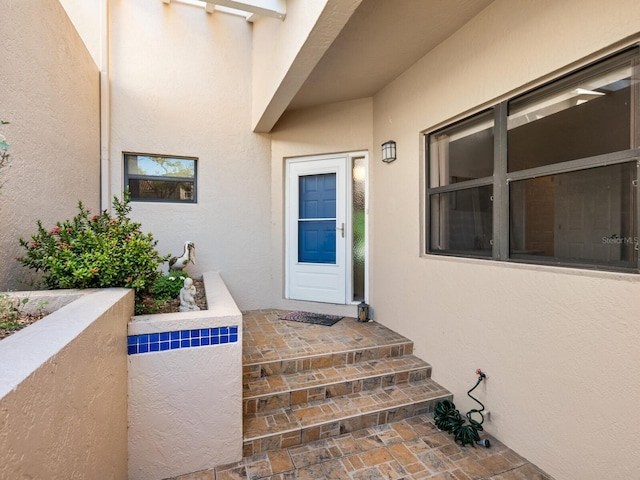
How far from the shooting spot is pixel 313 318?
436cm

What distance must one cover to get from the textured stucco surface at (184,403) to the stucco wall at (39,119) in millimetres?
1252

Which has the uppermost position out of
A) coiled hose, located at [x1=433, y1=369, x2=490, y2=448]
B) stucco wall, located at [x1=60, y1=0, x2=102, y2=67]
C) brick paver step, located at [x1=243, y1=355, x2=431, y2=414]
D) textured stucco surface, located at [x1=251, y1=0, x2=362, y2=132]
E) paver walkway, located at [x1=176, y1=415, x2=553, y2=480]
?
stucco wall, located at [x1=60, y1=0, x2=102, y2=67]

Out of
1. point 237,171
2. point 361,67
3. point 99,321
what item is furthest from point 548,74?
point 237,171

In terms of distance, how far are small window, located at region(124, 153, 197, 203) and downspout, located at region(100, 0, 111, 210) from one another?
26cm

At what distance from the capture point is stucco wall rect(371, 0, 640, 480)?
1.77m

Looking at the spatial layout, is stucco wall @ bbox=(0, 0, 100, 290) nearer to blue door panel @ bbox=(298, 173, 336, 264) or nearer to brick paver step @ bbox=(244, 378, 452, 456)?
brick paver step @ bbox=(244, 378, 452, 456)

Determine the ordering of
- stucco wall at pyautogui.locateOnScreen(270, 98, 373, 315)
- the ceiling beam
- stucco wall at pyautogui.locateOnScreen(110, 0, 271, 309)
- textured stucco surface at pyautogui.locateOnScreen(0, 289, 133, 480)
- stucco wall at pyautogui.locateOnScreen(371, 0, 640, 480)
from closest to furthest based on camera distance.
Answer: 1. textured stucco surface at pyautogui.locateOnScreen(0, 289, 133, 480)
2. stucco wall at pyautogui.locateOnScreen(371, 0, 640, 480)
3. the ceiling beam
4. stucco wall at pyautogui.locateOnScreen(110, 0, 271, 309)
5. stucco wall at pyautogui.locateOnScreen(270, 98, 373, 315)

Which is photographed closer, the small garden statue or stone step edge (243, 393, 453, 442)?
stone step edge (243, 393, 453, 442)

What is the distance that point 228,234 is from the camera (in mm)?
4633

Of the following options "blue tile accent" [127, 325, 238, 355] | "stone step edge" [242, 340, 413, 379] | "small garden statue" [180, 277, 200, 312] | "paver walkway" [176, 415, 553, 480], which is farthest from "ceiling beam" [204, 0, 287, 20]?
"paver walkway" [176, 415, 553, 480]

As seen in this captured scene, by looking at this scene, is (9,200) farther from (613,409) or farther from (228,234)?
(613,409)

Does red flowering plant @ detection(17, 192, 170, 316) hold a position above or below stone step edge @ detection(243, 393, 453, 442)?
above

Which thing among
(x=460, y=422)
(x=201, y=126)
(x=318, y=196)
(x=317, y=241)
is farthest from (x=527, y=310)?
(x=201, y=126)

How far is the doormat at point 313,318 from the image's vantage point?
4.19 meters
